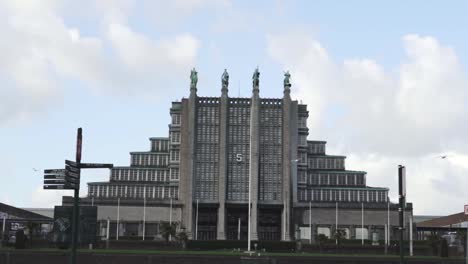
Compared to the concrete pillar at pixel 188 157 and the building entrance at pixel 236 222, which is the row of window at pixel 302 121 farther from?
the concrete pillar at pixel 188 157

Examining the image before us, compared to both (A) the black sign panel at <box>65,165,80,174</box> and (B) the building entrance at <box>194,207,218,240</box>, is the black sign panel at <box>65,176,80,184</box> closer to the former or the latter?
(A) the black sign panel at <box>65,165,80,174</box>

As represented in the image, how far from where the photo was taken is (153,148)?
515ft

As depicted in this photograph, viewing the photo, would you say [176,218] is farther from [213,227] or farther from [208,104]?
[208,104]

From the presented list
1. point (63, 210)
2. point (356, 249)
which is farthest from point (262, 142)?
point (63, 210)

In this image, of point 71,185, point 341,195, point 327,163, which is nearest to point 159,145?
point 327,163

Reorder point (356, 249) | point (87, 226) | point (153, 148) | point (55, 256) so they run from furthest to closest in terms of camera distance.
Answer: point (153, 148)
point (356, 249)
point (55, 256)
point (87, 226)

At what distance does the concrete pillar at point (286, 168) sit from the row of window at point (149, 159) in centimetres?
2787

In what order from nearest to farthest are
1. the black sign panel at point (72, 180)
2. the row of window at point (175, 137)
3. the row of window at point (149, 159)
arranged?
the black sign panel at point (72, 180) → the row of window at point (175, 137) → the row of window at point (149, 159)

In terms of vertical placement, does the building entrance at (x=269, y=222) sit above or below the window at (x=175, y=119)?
below

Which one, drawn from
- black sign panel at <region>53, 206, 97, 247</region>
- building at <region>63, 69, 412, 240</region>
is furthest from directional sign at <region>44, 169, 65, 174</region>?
building at <region>63, 69, 412, 240</region>

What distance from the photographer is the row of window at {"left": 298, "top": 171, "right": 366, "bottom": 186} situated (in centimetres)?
14862

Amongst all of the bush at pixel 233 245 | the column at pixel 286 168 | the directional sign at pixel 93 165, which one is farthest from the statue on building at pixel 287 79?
the directional sign at pixel 93 165

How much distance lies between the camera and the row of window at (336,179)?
14862cm

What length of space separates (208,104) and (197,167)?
13.9m
